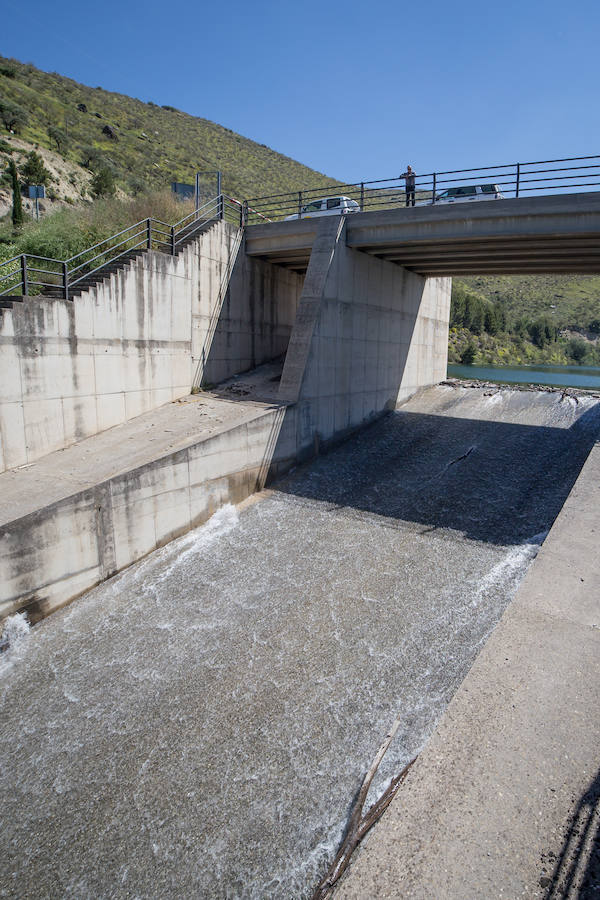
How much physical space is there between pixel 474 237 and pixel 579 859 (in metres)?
14.9

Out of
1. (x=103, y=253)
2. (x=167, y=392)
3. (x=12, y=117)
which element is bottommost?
(x=167, y=392)

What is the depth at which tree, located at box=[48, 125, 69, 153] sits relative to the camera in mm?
42406

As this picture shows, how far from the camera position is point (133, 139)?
5581 cm

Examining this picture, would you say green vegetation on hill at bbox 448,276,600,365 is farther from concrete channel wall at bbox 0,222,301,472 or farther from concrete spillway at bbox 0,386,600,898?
concrete spillway at bbox 0,386,600,898

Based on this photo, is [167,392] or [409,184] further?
[409,184]

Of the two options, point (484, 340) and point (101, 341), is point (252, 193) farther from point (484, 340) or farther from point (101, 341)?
point (101, 341)

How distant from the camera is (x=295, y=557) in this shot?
11.3m

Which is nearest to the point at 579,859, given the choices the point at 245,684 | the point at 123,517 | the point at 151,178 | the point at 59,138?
the point at 245,684

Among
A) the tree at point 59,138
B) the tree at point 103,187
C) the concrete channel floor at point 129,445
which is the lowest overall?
the concrete channel floor at point 129,445

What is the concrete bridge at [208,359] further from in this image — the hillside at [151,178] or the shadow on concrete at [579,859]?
the shadow on concrete at [579,859]

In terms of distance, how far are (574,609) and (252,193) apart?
60.3 metres

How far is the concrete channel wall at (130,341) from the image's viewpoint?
1116 centimetres

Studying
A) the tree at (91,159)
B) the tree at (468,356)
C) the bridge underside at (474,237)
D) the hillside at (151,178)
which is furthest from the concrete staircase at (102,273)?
the tree at (468,356)

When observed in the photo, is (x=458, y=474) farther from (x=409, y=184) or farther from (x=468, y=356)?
(x=468, y=356)
